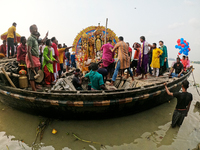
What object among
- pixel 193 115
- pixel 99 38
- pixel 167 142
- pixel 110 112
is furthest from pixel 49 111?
pixel 99 38

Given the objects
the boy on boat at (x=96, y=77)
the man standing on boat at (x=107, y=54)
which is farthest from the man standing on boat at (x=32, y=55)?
the man standing on boat at (x=107, y=54)

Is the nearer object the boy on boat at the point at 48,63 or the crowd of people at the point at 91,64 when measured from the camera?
the crowd of people at the point at 91,64

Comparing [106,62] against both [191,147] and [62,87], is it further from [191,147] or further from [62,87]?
[191,147]

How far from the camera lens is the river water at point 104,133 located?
2.45 metres

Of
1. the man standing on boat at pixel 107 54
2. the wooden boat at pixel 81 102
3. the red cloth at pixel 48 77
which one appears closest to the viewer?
the wooden boat at pixel 81 102

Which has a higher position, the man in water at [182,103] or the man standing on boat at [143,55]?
the man standing on boat at [143,55]

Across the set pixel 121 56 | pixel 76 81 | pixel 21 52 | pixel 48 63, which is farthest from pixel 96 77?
pixel 21 52

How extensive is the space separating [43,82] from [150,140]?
367cm

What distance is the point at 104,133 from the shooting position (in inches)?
109

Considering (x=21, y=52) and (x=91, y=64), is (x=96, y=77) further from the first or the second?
(x=21, y=52)

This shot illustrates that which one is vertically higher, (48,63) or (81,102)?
(48,63)

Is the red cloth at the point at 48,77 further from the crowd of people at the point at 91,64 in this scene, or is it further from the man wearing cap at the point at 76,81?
the man wearing cap at the point at 76,81

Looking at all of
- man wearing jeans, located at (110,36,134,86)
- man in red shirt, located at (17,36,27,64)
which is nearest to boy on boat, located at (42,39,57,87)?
man in red shirt, located at (17,36,27,64)

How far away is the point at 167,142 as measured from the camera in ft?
8.61
